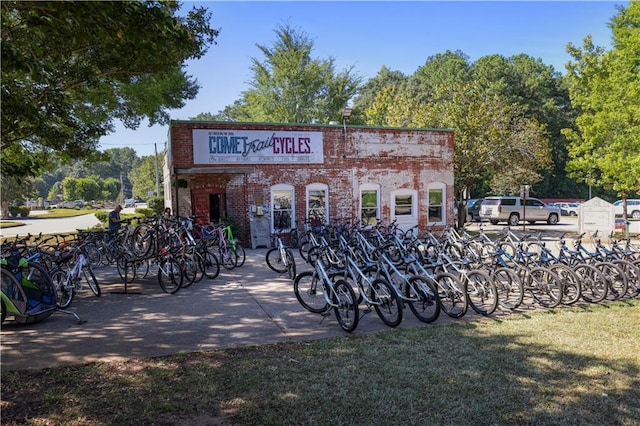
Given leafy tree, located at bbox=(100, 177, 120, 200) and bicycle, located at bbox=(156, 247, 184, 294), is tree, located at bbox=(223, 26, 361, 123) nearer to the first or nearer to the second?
bicycle, located at bbox=(156, 247, 184, 294)

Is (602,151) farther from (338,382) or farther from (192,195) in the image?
(338,382)

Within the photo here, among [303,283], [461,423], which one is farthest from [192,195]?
[461,423]

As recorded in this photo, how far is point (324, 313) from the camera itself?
668 centimetres

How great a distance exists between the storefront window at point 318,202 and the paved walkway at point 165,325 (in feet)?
24.3

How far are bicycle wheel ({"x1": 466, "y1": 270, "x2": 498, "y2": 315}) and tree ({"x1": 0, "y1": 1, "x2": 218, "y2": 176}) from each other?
17.2 ft

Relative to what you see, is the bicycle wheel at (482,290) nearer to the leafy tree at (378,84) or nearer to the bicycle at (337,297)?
the bicycle at (337,297)

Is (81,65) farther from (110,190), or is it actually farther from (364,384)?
(110,190)

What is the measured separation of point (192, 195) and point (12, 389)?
11.0m

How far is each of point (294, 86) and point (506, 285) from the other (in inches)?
1130

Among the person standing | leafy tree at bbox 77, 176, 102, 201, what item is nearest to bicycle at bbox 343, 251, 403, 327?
the person standing

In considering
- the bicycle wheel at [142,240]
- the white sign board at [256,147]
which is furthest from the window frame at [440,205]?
the bicycle wheel at [142,240]

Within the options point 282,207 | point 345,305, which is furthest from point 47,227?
point 345,305

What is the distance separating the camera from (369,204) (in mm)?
16734

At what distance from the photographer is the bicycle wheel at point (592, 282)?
7.25 m
